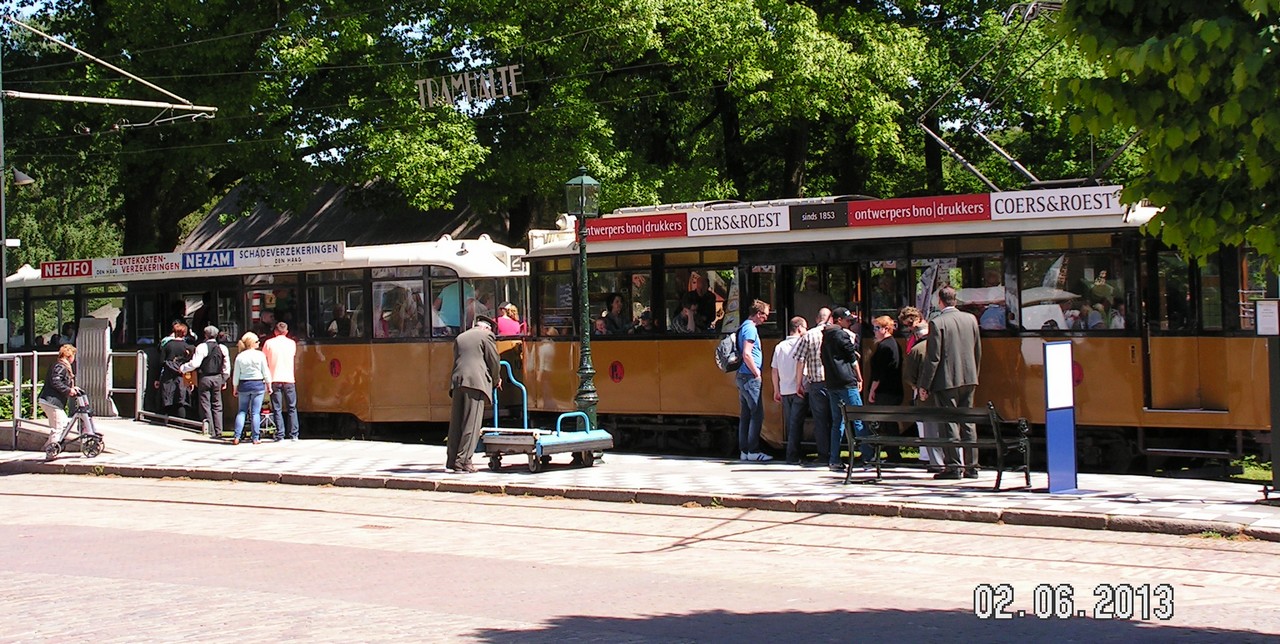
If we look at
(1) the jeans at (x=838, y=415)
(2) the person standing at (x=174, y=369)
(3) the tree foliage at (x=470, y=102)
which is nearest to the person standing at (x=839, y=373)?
(1) the jeans at (x=838, y=415)

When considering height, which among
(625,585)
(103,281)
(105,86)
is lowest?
(625,585)

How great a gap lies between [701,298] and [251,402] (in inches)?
269

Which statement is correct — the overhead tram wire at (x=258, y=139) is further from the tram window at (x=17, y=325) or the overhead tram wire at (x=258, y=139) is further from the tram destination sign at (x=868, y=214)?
the tram destination sign at (x=868, y=214)

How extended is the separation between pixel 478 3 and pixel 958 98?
38.7ft

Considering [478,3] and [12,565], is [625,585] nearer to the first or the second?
[12,565]

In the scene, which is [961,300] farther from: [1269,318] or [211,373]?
[211,373]

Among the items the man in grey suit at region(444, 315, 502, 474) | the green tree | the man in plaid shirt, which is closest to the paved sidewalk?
the man in grey suit at region(444, 315, 502, 474)

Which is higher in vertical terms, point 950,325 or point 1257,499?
point 950,325

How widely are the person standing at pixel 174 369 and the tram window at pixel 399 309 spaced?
10.5 feet

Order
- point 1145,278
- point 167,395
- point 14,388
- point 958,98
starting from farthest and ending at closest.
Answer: point 958,98
point 167,395
point 14,388
point 1145,278

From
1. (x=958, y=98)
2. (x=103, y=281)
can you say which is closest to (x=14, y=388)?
(x=103, y=281)

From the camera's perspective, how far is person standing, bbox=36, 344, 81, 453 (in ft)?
59.9

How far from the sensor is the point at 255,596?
28.9ft
